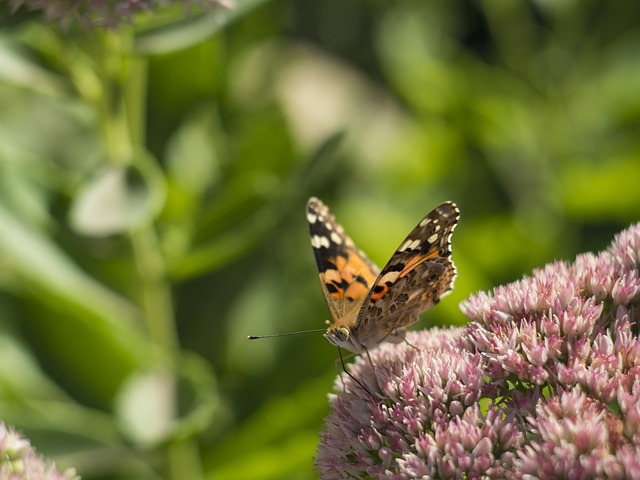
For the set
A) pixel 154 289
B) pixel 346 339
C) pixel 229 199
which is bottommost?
pixel 346 339

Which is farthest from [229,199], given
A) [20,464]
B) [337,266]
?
[20,464]

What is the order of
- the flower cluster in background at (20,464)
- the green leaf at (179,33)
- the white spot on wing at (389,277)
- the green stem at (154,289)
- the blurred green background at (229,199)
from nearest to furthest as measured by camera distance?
the flower cluster in background at (20,464)
the white spot on wing at (389,277)
the green leaf at (179,33)
the blurred green background at (229,199)
the green stem at (154,289)

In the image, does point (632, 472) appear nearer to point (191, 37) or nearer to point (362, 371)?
point (362, 371)

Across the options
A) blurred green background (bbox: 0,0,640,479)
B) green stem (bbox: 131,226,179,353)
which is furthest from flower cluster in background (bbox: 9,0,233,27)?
green stem (bbox: 131,226,179,353)

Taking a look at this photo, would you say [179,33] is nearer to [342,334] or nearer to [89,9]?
[89,9]

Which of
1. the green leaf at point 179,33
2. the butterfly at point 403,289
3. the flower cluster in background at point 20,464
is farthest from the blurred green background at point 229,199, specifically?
the flower cluster in background at point 20,464

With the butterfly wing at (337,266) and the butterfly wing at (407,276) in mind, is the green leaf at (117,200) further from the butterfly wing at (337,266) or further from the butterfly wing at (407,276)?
the butterfly wing at (407,276)
